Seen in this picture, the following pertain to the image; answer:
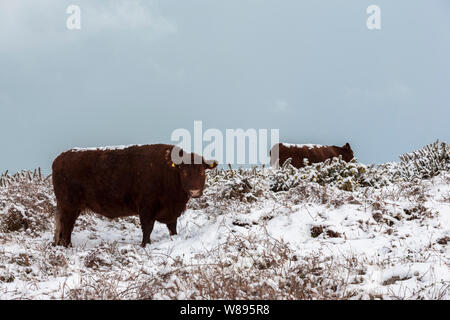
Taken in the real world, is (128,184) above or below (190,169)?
below

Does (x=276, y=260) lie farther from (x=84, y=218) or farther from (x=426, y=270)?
(x=84, y=218)

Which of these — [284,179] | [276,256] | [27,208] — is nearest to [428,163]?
[284,179]

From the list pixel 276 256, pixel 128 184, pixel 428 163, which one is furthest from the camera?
pixel 428 163

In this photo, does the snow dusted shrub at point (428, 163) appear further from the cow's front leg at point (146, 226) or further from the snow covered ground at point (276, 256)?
the cow's front leg at point (146, 226)

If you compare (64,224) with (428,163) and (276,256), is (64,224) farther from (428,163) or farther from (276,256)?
(428,163)

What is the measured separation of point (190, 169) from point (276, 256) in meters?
3.90

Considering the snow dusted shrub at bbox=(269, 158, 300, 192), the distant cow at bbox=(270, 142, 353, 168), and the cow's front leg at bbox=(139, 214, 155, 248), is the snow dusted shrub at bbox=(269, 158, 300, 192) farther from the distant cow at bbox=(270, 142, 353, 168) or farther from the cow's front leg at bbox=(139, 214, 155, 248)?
the distant cow at bbox=(270, 142, 353, 168)

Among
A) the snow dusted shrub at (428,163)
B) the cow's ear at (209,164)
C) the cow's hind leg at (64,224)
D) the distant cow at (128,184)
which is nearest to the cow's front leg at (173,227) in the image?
the distant cow at (128,184)

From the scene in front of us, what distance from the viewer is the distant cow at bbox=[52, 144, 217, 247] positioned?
8.56 metres

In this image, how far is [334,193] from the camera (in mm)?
8172

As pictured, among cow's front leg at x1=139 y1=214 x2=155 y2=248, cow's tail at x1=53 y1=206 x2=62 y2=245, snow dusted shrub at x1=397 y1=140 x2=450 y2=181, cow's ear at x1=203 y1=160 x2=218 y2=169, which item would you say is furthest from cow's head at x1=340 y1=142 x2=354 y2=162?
cow's tail at x1=53 y1=206 x2=62 y2=245

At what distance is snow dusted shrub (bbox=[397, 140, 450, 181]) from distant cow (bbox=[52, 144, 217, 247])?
6.77 metres

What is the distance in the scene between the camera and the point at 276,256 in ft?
16.3

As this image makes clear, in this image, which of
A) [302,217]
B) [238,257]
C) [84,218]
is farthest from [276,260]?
[84,218]
